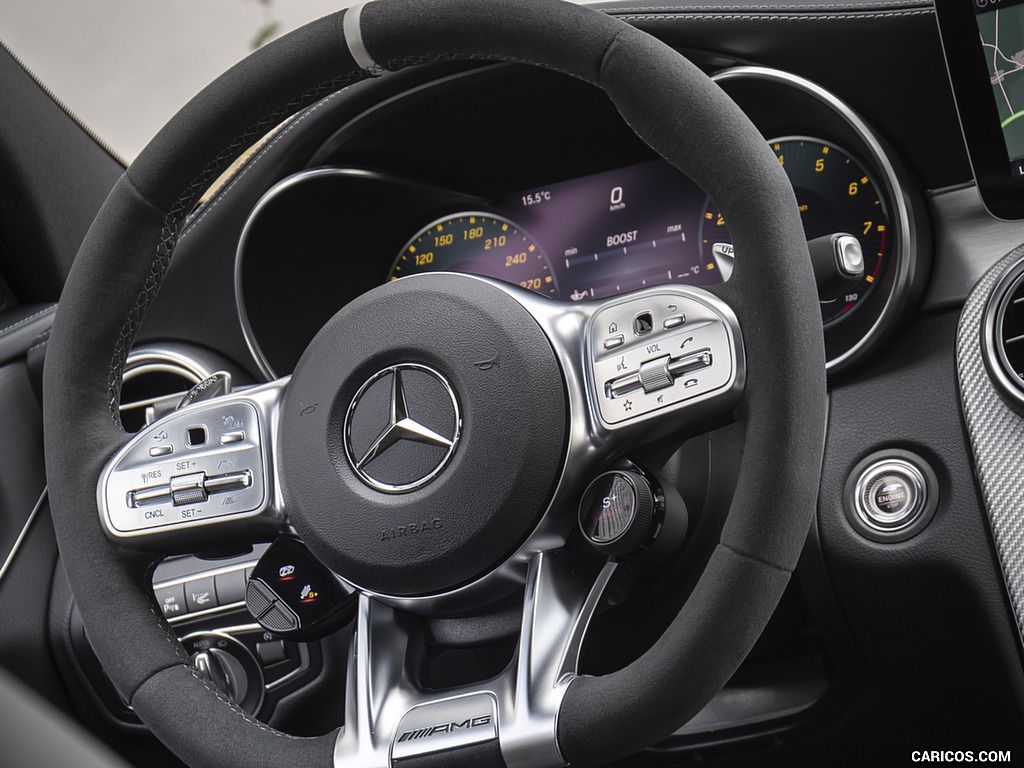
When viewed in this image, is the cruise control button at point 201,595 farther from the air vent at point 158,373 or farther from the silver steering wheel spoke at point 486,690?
the silver steering wheel spoke at point 486,690

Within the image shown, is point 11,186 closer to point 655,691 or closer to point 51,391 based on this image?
point 51,391

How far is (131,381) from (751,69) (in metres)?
1.04

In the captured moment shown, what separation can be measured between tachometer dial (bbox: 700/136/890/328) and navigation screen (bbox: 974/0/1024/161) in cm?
17

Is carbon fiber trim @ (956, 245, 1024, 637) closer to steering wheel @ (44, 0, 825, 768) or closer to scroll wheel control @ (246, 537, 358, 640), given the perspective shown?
steering wheel @ (44, 0, 825, 768)

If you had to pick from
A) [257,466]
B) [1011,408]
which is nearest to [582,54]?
[257,466]

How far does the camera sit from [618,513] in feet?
2.63

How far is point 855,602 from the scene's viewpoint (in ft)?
3.56

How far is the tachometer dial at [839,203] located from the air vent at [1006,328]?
0.17 metres

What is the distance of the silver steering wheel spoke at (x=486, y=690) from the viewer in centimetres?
76

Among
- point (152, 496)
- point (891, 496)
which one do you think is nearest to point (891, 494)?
point (891, 496)

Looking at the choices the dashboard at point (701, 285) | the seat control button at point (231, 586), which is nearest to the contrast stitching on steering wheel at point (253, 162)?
the dashboard at point (701, 285)

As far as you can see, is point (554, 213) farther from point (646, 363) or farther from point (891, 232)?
point (646, 363)

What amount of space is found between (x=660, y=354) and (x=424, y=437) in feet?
0.67

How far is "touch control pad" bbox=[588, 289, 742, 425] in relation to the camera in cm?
77
